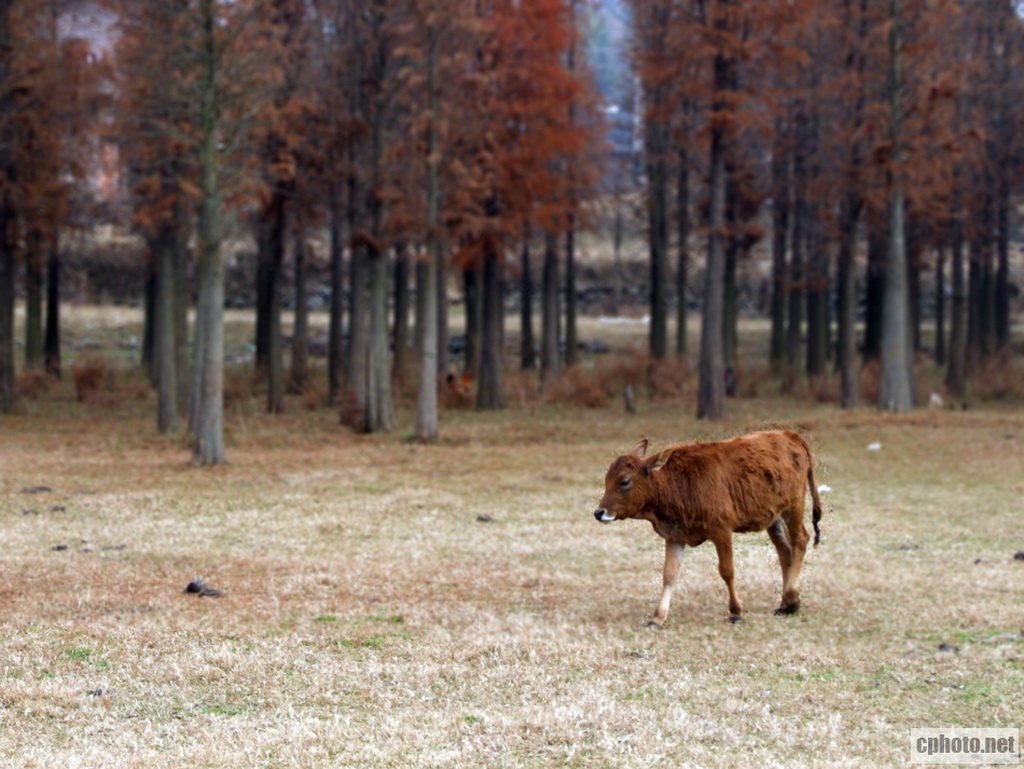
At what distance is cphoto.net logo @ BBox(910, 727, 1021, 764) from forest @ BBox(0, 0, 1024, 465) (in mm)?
15333

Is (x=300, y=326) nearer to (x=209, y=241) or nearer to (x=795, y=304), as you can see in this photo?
(x=209, y=241)

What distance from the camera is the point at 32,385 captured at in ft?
110

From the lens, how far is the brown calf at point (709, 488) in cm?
894

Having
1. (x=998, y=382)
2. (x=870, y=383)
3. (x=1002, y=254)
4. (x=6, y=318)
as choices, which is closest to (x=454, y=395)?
(x=6, y=318)

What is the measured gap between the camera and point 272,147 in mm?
28109

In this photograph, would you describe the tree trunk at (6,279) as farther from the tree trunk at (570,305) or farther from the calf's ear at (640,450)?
the calf's ear at (640,450)

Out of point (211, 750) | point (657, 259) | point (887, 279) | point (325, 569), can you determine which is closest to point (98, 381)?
point (657, 259)

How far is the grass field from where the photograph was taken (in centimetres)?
662

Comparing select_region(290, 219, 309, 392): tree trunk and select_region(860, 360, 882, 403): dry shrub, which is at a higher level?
select_region(290, 219, 309, 392): tree trunk

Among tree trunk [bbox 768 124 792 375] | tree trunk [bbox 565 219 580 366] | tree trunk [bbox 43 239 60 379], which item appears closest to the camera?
tree trunk [bbox 768 124 792 375]

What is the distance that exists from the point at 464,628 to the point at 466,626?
64 millimetres

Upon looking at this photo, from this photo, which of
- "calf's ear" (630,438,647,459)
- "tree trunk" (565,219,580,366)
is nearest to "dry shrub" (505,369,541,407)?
"tree trunk" (565,219,580,366)

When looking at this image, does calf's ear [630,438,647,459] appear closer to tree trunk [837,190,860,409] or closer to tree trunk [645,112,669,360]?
tree trunk [837,190,860,409]

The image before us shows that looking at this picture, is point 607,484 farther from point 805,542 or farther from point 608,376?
point 608,376
